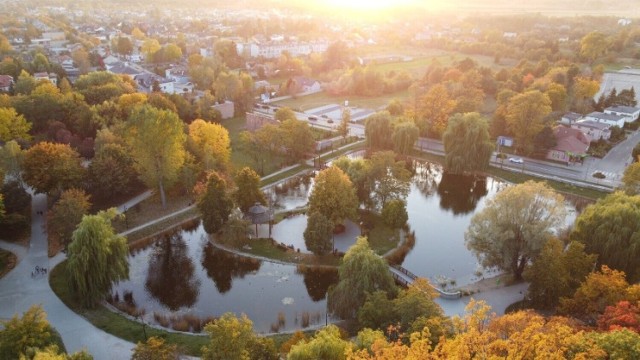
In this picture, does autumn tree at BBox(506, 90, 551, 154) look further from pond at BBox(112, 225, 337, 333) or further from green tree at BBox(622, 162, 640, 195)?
pond at BBox(112, 225, 337, 333)

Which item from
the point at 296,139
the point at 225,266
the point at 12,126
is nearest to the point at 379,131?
the point at 296,139

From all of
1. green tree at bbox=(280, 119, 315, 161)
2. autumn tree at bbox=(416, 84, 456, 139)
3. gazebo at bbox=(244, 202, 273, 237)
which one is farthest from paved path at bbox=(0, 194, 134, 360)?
autumn tree at bbox=(416, 84, 456, 139)

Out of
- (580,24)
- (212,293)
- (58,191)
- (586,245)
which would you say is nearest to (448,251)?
(586,245)

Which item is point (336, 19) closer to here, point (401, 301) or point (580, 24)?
point (580, 24)

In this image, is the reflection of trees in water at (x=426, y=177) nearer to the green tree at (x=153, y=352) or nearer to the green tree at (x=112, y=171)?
the green tree at (x=112, y=171)

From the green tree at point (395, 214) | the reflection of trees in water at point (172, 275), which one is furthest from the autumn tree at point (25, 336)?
the green tree at point (395, 214)

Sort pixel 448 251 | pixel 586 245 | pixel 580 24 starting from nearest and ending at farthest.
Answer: pixel 586 245 → pixel 448 251 → pixel 580 24
